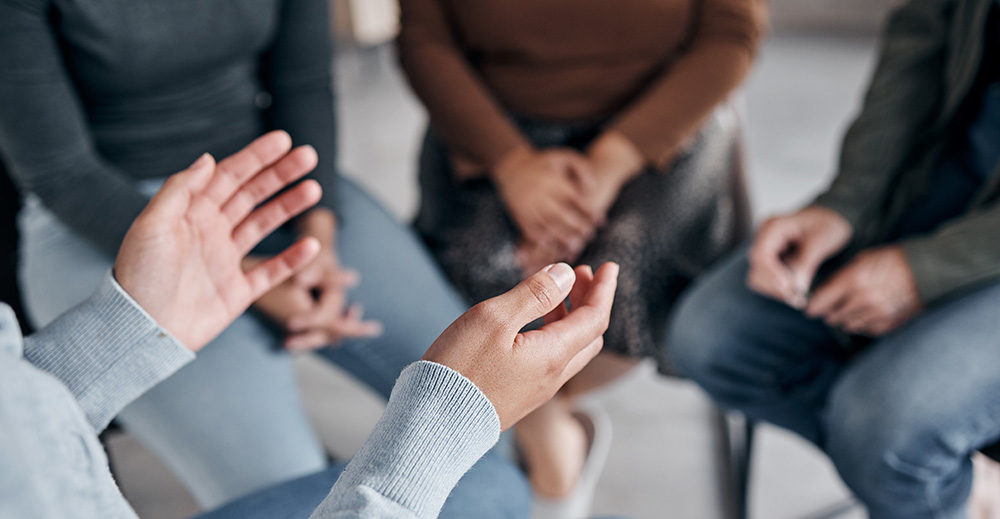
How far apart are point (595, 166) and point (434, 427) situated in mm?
545

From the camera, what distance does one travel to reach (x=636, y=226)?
798 mm

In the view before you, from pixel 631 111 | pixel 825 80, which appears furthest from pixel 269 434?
pixel 825 80

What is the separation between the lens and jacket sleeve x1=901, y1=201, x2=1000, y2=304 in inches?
24.5

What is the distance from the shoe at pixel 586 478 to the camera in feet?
2.94

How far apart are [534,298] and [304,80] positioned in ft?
1.89

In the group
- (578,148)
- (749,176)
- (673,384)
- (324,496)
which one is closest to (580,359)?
(324,496)

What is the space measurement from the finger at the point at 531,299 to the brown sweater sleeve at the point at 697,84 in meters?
0.49

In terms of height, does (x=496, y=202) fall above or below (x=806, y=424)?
above

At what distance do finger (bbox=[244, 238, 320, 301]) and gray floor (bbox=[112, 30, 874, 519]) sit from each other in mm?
171

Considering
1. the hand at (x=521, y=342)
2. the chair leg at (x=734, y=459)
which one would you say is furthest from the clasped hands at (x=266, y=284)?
the chair leg at (x=734, y=459)

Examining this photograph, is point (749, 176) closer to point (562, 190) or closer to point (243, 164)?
point (562, 190)

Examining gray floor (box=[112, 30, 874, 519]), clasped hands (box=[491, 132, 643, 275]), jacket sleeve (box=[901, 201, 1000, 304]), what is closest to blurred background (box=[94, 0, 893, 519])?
gray floor (box=[112, 30, 874, 519])

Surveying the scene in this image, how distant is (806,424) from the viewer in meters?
0.74

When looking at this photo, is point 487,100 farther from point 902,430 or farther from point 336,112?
point 902,430
